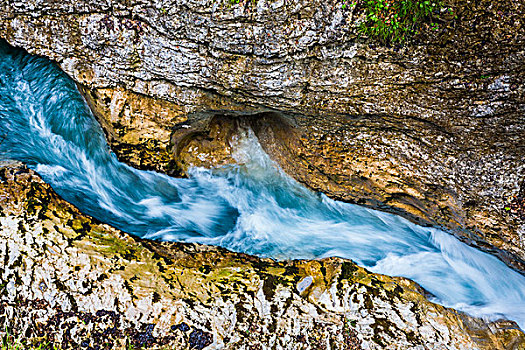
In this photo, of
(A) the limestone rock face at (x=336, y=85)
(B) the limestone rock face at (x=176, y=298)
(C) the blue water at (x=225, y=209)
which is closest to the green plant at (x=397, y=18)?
(A) the limestone rock face at (x=336, y=85)

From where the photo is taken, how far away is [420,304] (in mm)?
3863

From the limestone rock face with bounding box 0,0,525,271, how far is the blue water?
0.33 meters

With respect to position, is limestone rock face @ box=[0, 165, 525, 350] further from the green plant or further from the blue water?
the green plant

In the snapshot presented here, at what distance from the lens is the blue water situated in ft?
13.7

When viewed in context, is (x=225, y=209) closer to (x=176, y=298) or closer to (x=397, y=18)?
(x=176, y=298)

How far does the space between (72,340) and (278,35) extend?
3.44 m

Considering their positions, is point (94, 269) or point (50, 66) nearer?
point (94, 269)

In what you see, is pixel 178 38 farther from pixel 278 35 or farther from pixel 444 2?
pixel 444 2

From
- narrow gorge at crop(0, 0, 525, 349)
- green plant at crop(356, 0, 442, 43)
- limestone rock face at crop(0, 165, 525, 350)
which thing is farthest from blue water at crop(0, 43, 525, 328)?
green plant at crop(356, 0, 442, 43)

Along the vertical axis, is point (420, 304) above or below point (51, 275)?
above

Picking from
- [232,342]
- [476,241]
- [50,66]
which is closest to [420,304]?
[476,241]

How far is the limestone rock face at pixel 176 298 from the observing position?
347cm

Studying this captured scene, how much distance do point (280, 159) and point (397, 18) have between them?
2190 mm

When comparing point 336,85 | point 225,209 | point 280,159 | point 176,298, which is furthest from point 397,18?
point 176,298
